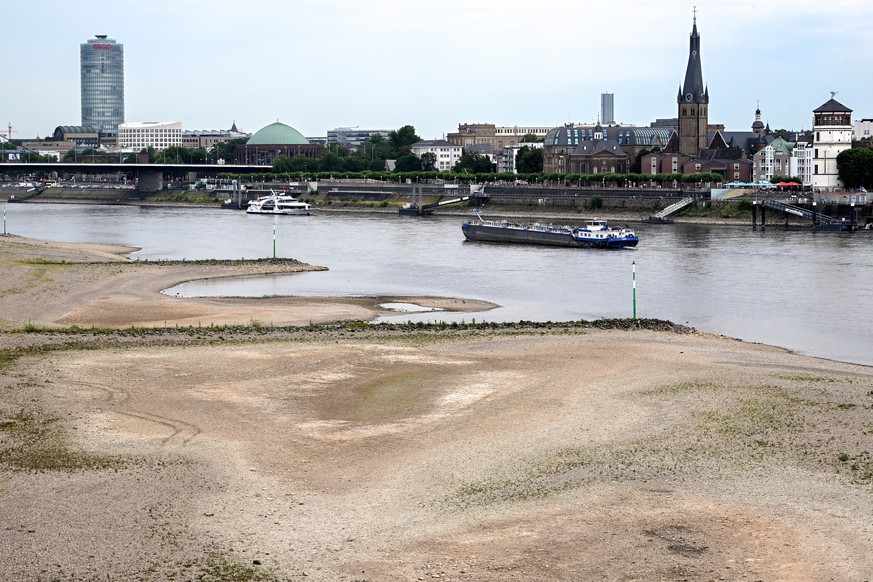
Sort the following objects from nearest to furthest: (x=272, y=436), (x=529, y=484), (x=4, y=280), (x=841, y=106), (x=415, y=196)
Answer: (x=529, y=484) → (x=272, y=436) → (x=4, y=280) → (x=841, y=106) → (x=415, y=196)

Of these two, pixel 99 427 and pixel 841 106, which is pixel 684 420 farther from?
pixel 841 106

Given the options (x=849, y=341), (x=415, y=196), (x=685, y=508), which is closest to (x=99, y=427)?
(x=685, y=508)

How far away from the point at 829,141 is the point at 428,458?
101585mm

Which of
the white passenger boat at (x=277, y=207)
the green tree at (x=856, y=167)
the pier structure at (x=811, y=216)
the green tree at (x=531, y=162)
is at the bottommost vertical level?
the pier structure at (x=811, y=216)

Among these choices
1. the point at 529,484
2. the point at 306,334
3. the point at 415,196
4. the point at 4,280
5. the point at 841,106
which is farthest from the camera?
the point at 415,196

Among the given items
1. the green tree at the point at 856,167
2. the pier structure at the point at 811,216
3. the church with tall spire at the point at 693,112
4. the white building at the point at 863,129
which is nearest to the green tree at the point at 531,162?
the church with tall spire at the point at 693,112

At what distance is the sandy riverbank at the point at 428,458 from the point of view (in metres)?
18.6

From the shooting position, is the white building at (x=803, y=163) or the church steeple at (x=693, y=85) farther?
the church steeple at (x=693, y=85)

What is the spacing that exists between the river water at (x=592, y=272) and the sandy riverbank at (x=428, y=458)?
27.2 ft

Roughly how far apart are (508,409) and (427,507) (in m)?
7.91

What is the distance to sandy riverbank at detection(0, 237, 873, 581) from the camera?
18.6 meters

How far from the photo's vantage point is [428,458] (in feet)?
79.4

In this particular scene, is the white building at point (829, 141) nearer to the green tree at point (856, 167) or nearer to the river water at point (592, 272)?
the green tree at point (856, 167)

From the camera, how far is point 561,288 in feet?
194
